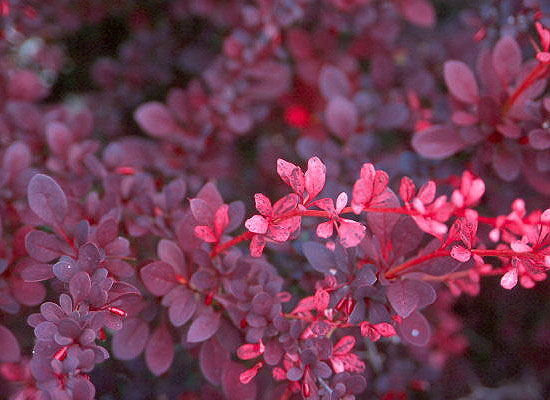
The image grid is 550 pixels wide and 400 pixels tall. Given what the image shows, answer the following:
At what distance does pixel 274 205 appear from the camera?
73cm

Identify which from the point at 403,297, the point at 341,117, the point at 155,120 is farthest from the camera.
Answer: the point at 155,120

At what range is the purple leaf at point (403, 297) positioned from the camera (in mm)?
765

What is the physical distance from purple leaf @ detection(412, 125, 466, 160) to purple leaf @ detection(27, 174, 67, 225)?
622 mm

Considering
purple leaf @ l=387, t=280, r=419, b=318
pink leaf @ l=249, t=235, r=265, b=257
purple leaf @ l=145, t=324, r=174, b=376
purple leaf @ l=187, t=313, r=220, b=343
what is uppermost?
pink leaf @ l=249, t=235, r=265, b=257

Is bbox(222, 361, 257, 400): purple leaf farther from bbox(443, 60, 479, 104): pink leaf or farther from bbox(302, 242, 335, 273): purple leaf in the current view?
bbox(443, 60, 479, 104): pink leaf

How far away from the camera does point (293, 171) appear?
2.33 feet

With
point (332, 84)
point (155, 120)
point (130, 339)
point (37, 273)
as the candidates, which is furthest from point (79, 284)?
point (332, 84)

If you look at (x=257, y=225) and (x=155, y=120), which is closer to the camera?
(x=257, y=225)

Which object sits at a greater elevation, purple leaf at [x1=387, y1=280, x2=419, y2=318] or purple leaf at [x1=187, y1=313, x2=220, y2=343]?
purple leaf at [x1=387, y1=280, x2=419, y2=318]

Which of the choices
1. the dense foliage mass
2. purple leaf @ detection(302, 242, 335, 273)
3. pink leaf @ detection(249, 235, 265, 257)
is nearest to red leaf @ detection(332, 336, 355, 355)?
the dense foliage mass

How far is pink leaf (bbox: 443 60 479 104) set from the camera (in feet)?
3.34

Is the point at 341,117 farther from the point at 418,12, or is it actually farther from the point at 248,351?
the point at 248,351

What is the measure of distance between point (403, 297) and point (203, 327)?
31 centimetres

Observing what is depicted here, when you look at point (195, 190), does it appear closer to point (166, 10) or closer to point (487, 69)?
point (487, 69)
